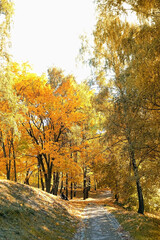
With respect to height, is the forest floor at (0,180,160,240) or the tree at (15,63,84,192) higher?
the tree at (15,63,84,192)

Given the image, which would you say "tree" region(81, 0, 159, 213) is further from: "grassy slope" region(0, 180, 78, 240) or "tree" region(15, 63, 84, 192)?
"tree" region(15, 63, 84, 192)

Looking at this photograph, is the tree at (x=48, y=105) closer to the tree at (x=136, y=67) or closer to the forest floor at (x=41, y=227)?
the tree at (x=136, y=67)

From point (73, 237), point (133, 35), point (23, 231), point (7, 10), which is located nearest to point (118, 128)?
point (133, 35)

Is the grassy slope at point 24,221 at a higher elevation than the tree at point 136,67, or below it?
below

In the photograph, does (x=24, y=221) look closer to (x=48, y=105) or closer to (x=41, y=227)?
(x=41, y=227)

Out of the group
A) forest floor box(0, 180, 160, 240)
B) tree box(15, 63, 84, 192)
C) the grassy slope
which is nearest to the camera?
the grassy slope

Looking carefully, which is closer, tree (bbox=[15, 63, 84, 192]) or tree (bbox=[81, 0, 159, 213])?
tree (bbox=[81, 0, 159, 213])

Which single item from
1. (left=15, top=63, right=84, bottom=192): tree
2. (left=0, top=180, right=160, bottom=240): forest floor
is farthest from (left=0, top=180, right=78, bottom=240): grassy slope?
(left=15, top=63, right=84, bottom=192): tree

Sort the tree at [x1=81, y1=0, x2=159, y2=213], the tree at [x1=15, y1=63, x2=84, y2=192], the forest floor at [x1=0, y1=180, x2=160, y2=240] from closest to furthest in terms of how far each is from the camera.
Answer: the forest floor at [x1=0, y1=180, x2=160, y2=240] → the tree at [x1=81, y1=0, x2=159, y2=213] → the tree at [x1=15, y1=63, x2=84, y2=192]

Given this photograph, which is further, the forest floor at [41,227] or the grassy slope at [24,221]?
the forest floor at [41,227]

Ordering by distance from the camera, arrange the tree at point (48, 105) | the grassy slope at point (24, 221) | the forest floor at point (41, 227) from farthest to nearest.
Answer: the tree at point (48, 105)
the forest floor at point (41, 227)
the grassy slope at point (24, 221)

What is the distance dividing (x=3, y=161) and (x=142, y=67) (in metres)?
14.2

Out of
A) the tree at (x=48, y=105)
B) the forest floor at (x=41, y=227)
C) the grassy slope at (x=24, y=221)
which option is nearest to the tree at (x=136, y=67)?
the forest floor at (x=41, y=227)

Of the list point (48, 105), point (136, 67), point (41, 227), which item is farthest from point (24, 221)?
Result: point (48, 105)
